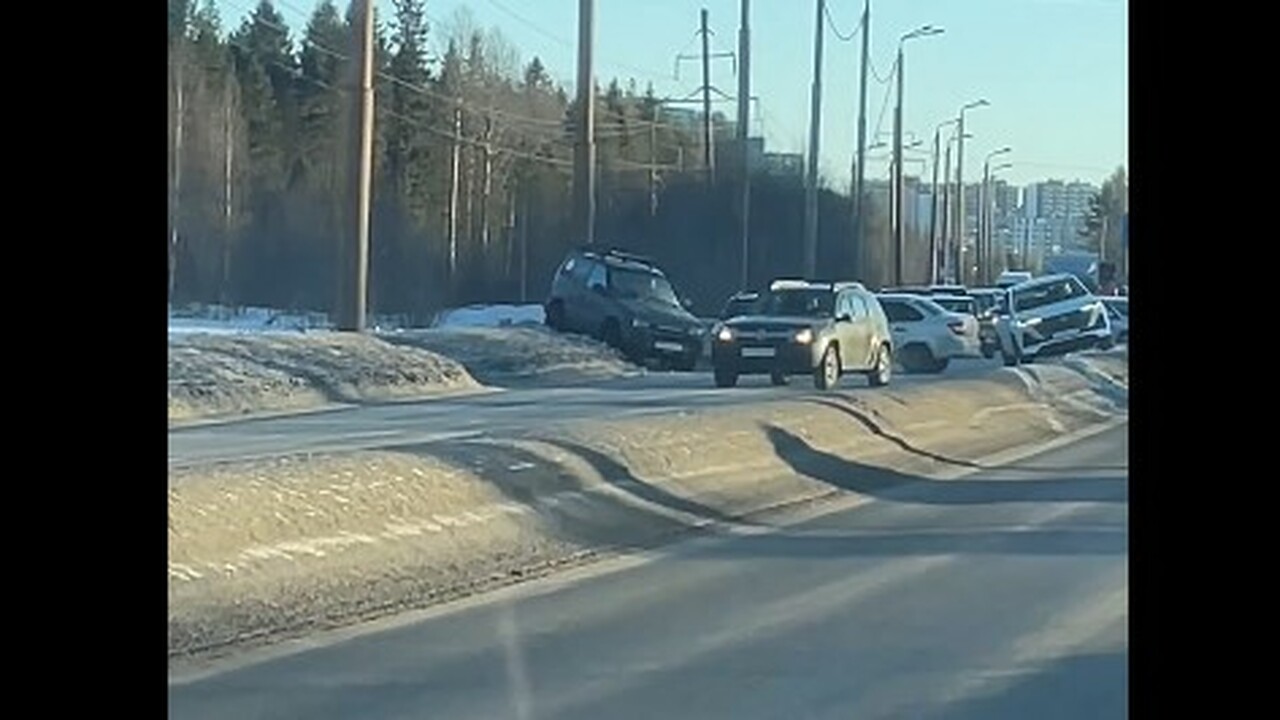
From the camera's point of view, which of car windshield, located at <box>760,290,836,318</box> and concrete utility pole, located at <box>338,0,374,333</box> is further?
concrete utility pole, located at <box>338,0,374,333</box>

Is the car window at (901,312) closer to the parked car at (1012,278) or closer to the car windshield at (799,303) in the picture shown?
the parked car at (1012,278)

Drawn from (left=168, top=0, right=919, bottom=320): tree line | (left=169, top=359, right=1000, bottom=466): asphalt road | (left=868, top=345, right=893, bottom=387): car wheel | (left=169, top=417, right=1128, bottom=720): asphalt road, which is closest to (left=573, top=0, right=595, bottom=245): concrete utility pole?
(left=168, top=0, right=919, bottom=320): tree line

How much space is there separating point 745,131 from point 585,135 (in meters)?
3.00

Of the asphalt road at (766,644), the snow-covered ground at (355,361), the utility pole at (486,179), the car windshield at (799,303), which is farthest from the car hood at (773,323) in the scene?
the asphalt road at (766,644)

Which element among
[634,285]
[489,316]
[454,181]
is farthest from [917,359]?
[454,181]

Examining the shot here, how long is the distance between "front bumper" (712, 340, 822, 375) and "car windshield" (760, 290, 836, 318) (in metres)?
0.65

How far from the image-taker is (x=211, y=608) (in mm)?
11398

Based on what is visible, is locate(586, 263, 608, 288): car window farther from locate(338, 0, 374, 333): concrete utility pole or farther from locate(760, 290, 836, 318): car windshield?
locate(760, 290, 836, 318): car windshield

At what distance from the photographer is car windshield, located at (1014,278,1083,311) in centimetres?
3604

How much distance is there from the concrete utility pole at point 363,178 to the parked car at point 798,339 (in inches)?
232

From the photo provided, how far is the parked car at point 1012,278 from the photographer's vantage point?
38.2m
